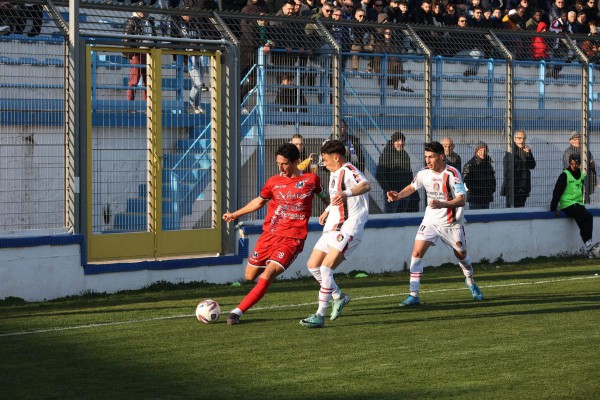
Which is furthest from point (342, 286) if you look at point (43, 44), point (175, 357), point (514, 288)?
point (175, 357)

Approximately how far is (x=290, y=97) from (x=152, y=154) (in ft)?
8.13

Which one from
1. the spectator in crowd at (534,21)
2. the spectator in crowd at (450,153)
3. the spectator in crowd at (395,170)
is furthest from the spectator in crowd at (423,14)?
the spectator in crowd at (395,170)

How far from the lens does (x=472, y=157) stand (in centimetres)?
1970

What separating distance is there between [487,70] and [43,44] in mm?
8149

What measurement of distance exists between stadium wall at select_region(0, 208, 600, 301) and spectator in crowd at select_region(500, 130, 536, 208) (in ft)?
0.91

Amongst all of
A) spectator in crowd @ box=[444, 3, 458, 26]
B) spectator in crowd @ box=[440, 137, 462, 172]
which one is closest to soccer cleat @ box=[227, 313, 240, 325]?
spectator in crowd @ box=[440, 137, 462, 172]

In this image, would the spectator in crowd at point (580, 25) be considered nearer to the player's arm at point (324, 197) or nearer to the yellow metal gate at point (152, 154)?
the yellow metal gate at point (152, 154)

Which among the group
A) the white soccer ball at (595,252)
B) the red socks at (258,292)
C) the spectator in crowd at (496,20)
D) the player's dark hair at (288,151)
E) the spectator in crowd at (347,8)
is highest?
the spectator in crowd at (496,20)

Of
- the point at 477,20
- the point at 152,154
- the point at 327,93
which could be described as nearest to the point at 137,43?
the point at 152,154

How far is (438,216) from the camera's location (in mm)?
14258

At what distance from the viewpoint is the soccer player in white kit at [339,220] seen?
12.2 m

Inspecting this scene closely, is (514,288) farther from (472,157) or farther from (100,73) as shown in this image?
(100,73)

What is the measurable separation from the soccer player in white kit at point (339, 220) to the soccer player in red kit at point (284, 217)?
0.78 ft

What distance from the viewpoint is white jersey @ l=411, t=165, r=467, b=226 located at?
45.9ft
